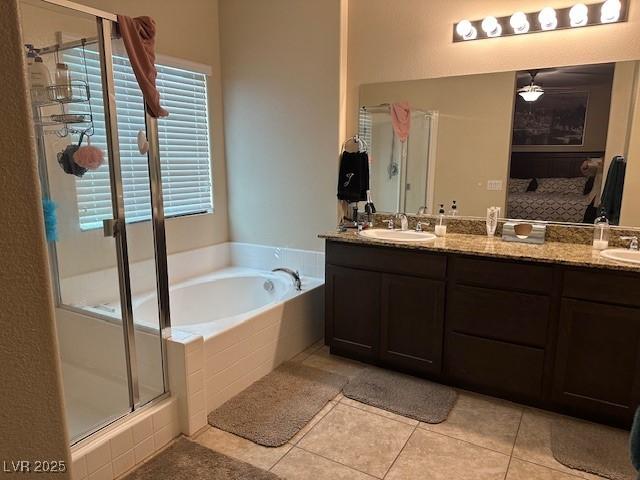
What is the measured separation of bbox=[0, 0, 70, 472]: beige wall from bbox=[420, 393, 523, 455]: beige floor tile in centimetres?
204

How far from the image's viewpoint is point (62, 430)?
2.31 feet

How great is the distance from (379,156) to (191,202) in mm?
1546

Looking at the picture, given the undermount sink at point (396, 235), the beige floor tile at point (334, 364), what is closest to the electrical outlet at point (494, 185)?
the undermount sink at point (396, 235)

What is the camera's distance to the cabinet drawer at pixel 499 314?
7.63ft

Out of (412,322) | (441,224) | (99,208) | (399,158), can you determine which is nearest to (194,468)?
(99,208)

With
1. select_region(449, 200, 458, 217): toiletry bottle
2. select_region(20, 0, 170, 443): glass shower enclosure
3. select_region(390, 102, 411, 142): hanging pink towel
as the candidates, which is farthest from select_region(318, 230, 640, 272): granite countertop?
select_region(20, 0, 170, 443): glass shower enclosure

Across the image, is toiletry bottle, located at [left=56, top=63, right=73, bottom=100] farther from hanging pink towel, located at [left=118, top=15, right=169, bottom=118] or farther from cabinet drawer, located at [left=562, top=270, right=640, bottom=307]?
cabinet drawer, located at [left=562, top=270, right=640, bottom=307]

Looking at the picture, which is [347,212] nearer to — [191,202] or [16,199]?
[191,202]

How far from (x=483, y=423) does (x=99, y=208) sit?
226 cm

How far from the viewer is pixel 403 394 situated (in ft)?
8.51

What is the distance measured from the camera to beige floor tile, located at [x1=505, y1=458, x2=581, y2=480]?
194 cm

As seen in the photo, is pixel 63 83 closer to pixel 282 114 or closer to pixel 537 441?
pixel 282 114

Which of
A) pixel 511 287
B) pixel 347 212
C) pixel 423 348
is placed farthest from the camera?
pixel 347 212

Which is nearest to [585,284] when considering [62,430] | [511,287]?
[511,287]
